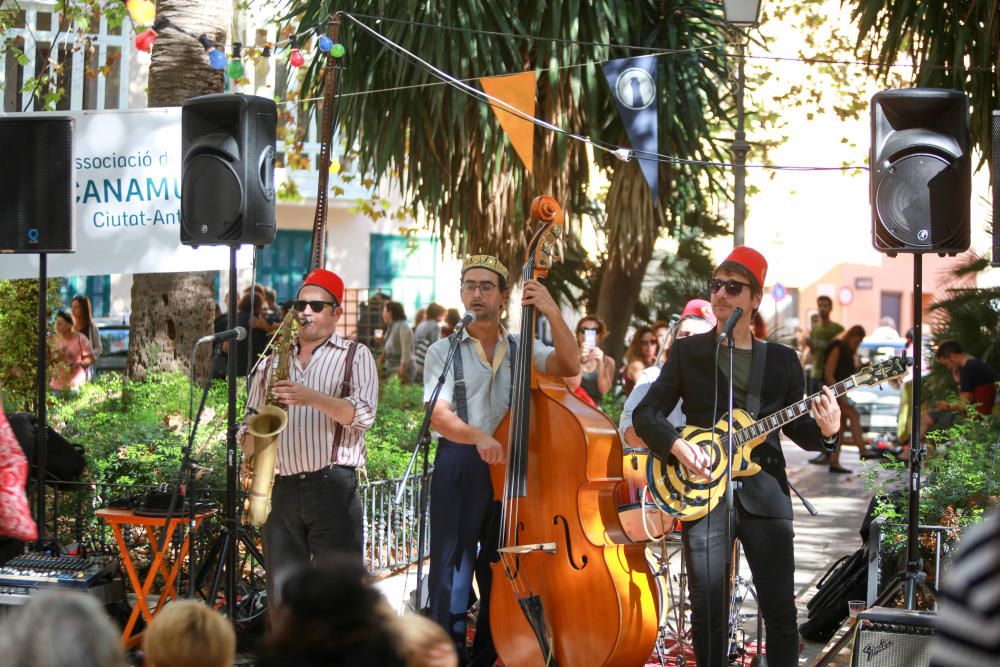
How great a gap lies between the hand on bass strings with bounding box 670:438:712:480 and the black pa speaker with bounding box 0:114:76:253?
3.61 m

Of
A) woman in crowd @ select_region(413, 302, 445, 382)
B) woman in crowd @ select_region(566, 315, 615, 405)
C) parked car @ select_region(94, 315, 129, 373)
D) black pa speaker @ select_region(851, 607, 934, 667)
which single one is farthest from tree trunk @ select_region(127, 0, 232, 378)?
black pa speaker @ select_region(851, 607, 934, 667)

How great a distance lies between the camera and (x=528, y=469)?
201 inches

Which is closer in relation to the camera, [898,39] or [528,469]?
[528,469]

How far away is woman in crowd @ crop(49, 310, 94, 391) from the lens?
11633 mm

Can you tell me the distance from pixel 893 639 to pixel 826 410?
0.97 m

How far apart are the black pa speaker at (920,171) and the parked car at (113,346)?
13.0 meters

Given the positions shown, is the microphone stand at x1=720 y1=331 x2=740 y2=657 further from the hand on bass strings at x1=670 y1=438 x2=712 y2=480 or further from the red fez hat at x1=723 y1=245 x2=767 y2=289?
the red fez hat at x1=723 y1=245 x2=767 y2=289

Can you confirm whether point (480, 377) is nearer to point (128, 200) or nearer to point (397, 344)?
point (128, 200)

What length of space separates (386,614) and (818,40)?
703 inches

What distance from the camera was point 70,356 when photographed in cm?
1203

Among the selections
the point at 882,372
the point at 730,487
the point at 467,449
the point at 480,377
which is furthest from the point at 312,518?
the point at 882,372

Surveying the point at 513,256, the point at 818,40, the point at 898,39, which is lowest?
the point at 513,256

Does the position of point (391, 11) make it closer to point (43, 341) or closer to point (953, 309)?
point (43, 341)

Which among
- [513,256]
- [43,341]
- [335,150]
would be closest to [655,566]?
[43,341]
